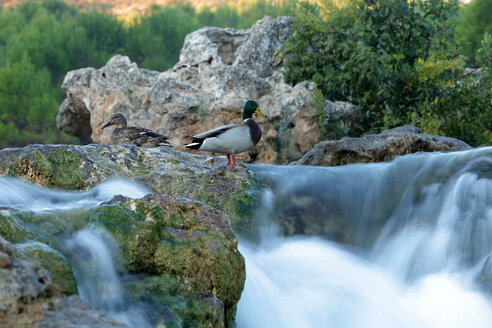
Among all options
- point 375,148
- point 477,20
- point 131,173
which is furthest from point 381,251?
point 477,20

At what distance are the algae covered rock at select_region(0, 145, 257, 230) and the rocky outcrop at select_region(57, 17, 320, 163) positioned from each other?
11.9 ft

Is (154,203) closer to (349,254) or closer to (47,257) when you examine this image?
(47,257)

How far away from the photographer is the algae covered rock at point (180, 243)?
2.65m

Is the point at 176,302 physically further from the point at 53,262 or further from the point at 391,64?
the point at 391,64

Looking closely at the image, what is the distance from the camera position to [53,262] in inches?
94.9

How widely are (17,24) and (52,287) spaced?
92.0 feet

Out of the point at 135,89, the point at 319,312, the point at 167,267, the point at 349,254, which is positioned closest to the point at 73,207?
the point at 167,267

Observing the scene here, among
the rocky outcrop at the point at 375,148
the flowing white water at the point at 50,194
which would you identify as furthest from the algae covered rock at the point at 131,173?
the rocky outcrop at the point at 375,148

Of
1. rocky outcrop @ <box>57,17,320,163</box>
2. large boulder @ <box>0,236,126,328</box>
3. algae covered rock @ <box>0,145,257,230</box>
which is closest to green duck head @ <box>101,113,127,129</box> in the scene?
rocky outcrop @ <box>57,17,320,163</box>

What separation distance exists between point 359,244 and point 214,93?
4686 mm

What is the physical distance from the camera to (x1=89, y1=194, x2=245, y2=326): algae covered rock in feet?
8.68

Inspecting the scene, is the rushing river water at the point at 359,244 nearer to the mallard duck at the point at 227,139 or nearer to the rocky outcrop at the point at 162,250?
the rocky outcrop at the point at 162,250

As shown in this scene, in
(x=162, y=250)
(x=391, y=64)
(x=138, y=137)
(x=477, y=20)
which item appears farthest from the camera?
(x=477, y=20)

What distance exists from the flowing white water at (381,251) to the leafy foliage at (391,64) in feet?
10.8
